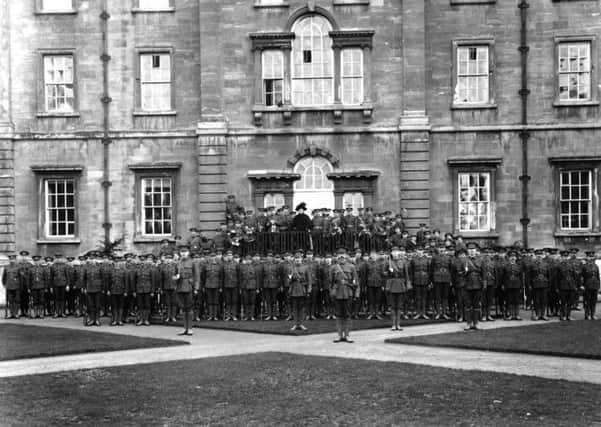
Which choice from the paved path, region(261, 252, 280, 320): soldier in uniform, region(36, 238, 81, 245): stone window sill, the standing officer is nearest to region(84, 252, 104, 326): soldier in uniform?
the paved path

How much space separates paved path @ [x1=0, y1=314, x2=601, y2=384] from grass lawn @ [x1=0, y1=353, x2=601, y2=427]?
857 millimetres

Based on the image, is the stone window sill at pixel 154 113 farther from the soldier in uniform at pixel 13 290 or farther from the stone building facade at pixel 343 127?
the soldier in uniform at pixel 13 290

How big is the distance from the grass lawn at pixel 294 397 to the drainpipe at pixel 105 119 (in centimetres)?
1826

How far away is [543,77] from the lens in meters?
33.9

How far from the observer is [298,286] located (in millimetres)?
24094

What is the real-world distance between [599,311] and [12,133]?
2076 centimetres

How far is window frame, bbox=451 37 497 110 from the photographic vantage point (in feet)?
111

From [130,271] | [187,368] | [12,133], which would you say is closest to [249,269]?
[130,271]

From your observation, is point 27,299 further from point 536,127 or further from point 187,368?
point 536,127

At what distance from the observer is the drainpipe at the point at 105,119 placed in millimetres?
34469

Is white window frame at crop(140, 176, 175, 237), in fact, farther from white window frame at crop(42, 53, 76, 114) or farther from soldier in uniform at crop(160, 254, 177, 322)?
soldier in uniform at crop(160, 254, 177, 322)

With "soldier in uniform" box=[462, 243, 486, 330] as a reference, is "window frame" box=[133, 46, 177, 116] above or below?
above

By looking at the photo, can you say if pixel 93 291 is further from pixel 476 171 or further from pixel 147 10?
pixel 476 171

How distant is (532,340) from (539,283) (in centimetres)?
637
